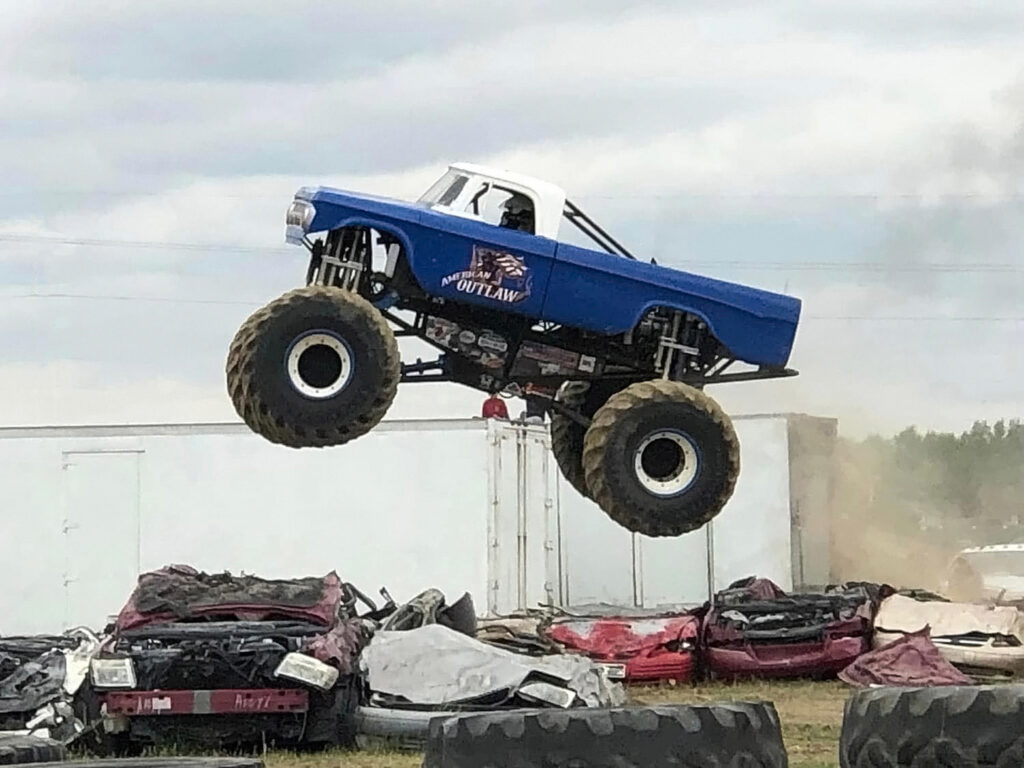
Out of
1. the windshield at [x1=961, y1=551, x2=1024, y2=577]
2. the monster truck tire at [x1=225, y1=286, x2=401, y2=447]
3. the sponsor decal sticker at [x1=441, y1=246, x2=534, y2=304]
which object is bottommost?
the windshield at [x1=961, y1=551, x2=1024, y2=577]

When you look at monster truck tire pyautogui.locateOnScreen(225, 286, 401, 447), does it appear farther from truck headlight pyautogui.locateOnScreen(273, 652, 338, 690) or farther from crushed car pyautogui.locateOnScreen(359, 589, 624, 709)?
crushed car pyautogui.locateOnScreen(359, 589, 624, 709)

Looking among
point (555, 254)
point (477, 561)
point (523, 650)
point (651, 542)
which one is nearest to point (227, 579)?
point (523, 650)

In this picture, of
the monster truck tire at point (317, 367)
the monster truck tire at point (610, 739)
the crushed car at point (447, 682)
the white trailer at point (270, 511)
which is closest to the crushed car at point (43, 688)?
the crushed car at point (447, 682)

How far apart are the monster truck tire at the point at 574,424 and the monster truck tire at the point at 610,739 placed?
341 inches

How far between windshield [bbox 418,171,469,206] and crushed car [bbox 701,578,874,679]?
24.4 ft

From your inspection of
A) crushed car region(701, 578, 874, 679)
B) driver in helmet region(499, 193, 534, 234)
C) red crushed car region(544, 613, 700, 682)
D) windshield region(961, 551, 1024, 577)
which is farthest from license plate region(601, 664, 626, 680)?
windshield region(961, 551, 1024, 577)

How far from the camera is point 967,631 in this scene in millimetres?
19859

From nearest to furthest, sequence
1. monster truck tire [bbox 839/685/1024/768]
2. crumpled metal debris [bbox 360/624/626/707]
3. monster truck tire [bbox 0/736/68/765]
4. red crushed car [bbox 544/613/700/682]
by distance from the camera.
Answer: monster truck tire [bbox 839/685/1024/768], monster truck tire [bbox 0/736/68/765], crumpled metal debris [bbox 360/624/626/707], red crushed car [bbox 544/613/700/682]

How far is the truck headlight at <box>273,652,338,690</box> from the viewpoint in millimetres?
13688

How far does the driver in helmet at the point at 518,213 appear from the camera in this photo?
14453 mm

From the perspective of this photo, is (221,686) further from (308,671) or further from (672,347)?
(672,347)

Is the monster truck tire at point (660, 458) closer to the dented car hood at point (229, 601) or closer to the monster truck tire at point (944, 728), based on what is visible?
the dented car hood at point (229, 601)

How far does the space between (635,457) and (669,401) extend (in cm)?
47

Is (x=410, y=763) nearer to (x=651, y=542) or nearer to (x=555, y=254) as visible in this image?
(x=555, y=254)
